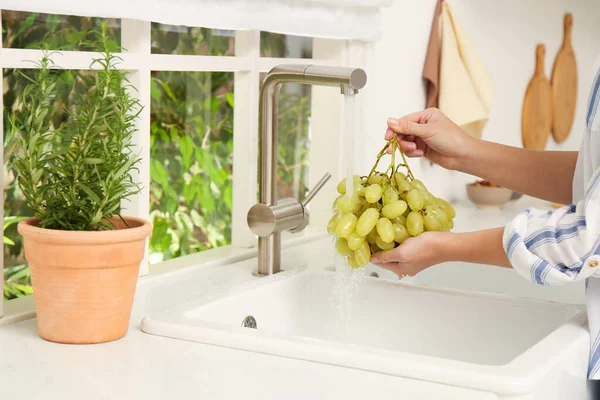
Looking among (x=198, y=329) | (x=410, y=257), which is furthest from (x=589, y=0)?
(x=198, y=329)

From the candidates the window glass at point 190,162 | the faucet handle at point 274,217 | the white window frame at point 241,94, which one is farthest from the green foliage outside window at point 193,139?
the faucet handle at point 274,217

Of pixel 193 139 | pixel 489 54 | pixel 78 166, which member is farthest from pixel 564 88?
pixel 78 166

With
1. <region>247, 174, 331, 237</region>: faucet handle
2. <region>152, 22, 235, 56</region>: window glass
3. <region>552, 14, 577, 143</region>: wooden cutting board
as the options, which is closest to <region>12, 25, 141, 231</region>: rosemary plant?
<region>247, 174, 331, 237</region>: faucet handle

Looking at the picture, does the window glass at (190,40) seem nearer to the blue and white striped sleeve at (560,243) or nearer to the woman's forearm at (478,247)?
the woman's forearm at (478,247)

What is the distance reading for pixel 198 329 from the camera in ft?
3.97

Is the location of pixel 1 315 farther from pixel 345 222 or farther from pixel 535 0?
pixel 535 0

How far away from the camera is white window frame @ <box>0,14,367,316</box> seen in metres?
1.52

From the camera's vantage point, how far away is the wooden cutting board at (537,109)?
335 cm

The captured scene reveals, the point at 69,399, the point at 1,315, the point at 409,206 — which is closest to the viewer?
the point at 69,399

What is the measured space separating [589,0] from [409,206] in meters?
2.77

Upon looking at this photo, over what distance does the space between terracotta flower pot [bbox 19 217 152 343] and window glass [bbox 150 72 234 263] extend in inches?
38.6

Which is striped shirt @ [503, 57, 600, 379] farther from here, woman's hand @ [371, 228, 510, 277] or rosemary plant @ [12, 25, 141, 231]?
rosemary plant @ [12, 25, 141, 231]

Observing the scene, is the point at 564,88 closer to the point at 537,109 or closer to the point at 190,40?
the point at 537,109

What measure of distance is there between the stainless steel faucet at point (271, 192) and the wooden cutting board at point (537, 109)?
Result: 1.89m
